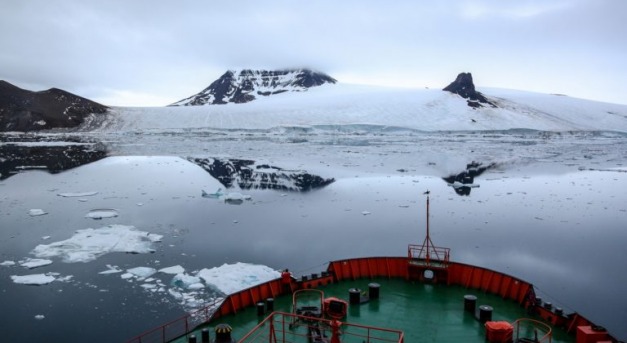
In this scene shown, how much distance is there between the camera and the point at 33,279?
12.7m

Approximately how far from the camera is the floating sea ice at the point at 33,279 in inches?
493

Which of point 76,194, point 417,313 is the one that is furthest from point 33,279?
point 76,194

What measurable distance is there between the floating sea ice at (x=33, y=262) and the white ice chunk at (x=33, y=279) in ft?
2.74

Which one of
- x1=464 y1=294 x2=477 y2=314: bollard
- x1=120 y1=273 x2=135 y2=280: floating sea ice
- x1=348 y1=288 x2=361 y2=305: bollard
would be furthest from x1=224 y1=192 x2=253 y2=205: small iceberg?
x1=464 y1=294 x2=477 y2=314: bollard

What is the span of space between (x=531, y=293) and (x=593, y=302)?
10.8 feet

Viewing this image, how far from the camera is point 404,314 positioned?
9.94 m

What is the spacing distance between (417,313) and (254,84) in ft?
507

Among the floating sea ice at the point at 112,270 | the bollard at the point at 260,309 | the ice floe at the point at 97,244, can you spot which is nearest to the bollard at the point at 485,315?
the bollard at the point at 260,309

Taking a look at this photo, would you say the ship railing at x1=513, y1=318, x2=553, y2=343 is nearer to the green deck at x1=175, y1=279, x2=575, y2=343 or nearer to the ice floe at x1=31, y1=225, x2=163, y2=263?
the green deck at x1=175, y1=279, x2=575, y2=343

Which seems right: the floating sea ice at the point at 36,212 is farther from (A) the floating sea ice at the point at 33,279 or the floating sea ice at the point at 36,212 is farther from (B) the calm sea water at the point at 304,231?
(A) the floating sea ice at the point at 33,279

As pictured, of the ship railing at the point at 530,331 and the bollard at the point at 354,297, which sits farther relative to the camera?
the bollard at the point at 354,297

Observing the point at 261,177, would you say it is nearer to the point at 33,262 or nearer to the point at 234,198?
the point at 234,198

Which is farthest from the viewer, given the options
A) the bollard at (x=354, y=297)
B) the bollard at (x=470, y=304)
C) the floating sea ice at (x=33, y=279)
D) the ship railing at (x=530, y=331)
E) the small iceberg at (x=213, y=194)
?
the small iceberg at (x=213, y=194)

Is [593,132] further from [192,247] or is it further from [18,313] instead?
[18,313]
